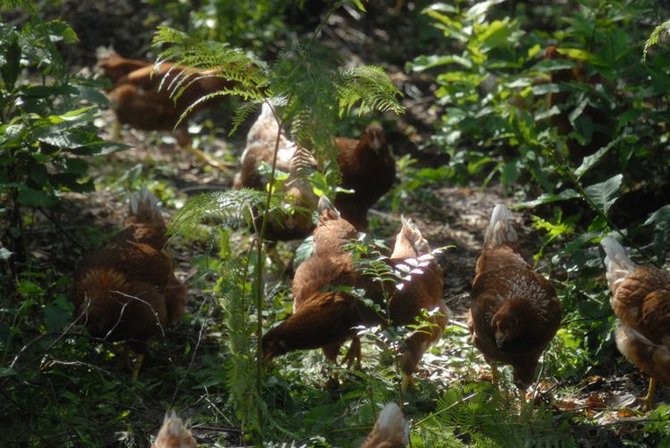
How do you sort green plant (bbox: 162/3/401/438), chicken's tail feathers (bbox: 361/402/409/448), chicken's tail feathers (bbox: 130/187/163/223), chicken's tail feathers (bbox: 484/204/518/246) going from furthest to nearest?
chicken's tail feathers (bbox: 130/187/163/223) < chicken's tail feathers (bbox: 484/204/518/246) < green plant (bbox: 162/3/401/438) < chicken's tail feathers (bbox: 361/402/409/448)

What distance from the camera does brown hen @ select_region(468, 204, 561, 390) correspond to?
495 cm

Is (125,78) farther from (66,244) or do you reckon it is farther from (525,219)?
(525,219)

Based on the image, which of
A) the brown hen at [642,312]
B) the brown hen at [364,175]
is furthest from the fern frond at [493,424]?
the brown hen at [364,175]

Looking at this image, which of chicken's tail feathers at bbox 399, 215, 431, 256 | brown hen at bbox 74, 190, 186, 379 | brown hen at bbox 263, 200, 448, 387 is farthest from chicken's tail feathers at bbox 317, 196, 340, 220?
brown hen at bbox 74, 190, 186, 379

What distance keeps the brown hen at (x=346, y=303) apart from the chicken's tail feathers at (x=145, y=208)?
47.6 inches

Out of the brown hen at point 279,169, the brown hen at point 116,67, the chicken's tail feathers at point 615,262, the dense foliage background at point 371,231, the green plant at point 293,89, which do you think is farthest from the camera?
the brown hen at point 116,67

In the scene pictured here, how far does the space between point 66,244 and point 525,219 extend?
146 inches

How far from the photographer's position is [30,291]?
221 inches

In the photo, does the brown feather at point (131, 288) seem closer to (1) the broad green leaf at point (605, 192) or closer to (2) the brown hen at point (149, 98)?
(1) the broad green leaf at point (605, 192)

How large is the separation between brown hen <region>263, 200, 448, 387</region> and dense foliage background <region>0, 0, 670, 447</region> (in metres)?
0.16

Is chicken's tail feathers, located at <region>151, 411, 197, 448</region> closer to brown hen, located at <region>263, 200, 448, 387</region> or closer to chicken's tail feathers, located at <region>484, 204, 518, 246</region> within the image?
brown hen, located at <region>263, 200, 448, 387</region>

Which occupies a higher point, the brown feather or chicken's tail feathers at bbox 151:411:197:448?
chicken's tail feathers at bbox 151:411:197:448

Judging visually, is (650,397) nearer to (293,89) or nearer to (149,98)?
(293,89)

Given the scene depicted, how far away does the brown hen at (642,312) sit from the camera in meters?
4.98
